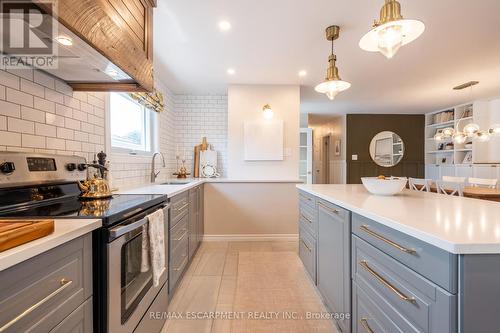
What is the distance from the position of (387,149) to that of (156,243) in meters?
6.44

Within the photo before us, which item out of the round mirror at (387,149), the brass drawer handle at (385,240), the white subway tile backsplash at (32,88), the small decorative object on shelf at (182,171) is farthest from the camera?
the round mirror at (387,149)

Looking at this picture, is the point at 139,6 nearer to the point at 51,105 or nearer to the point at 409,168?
the point at 51,105

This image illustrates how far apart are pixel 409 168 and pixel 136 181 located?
21.3 ft

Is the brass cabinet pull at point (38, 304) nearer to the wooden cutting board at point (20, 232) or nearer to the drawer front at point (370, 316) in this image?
the wooden cutting board at point (20, 232)

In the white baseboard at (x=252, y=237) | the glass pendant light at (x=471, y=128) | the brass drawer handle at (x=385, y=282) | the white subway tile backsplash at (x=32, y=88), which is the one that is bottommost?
the white baseboard at (x=252, y=237)

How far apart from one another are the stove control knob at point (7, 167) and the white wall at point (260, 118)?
2729 millimetres

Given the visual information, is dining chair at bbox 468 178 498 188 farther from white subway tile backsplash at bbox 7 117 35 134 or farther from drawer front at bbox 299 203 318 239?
white subway tile backsplash at bbox 7 117 35 134

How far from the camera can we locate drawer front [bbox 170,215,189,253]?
1894 millimetres

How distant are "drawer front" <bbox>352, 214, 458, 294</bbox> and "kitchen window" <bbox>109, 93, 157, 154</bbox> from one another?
2.22 m

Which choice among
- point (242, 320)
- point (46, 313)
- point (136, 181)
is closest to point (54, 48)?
point (46, 313)

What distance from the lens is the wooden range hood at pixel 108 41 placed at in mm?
969

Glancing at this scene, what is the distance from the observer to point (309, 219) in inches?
84.3

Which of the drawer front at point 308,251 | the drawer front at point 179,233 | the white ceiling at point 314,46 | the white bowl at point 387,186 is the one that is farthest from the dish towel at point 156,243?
the white ceiling at point 314,46

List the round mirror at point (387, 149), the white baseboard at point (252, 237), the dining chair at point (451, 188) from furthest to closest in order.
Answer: the round mirror at point (387, 149), the white baseboard at point (252, 237), the dining chair at point (451, 188)
